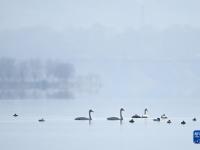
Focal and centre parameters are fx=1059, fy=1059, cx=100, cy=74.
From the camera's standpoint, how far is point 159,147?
3791 cm

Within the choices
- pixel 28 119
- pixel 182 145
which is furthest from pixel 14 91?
pixel 182 145

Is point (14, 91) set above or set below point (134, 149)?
above

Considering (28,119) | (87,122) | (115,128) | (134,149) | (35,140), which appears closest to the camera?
(134,149)

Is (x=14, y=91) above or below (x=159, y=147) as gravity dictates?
above

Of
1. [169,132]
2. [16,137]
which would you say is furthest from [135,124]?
[16,137]

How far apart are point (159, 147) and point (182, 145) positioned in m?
1.23

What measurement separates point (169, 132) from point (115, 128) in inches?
153

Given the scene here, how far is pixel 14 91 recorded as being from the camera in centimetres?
13025

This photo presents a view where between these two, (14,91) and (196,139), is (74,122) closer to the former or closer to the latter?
(196,139)

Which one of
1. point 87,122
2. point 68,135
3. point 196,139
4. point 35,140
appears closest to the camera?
point 196,139

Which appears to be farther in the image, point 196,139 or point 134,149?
point 134,149

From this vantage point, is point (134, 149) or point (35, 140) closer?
point (134, 149)

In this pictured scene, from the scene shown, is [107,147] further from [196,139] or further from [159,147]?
[196,139]

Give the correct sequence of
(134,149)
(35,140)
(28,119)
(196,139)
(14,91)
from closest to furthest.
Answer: (196,139) < (134,149) < (35,140) < (28,119) < (14,91)
